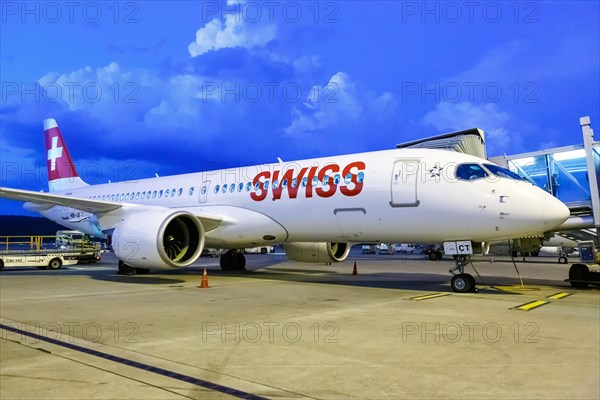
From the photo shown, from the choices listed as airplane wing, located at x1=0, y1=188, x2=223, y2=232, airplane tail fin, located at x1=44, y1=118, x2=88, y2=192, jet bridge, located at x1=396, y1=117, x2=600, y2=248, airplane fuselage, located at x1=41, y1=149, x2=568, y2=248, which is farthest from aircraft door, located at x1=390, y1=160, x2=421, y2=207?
airplane tail fin, located at x1=44, y1=118, x2=88, y2=192

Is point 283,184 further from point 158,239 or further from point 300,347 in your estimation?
point 300,347

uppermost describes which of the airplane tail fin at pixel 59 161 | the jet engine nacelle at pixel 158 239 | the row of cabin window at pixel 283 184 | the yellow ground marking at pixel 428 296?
the airplane tail fin at pixel 59 161

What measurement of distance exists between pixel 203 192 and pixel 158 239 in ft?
14.3

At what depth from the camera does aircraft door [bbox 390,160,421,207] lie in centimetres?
1140

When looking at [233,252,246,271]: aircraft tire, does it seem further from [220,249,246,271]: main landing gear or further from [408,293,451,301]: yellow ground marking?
[408,293,451,301]: yellow ground marking

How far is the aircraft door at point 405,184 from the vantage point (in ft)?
37.4

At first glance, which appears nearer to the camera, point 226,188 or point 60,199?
point 60,199

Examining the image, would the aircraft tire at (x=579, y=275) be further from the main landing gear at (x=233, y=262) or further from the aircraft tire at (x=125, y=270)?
the aircraft tire at (x=125, y=270)

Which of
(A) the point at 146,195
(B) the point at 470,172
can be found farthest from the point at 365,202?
(A) the point at 146,195

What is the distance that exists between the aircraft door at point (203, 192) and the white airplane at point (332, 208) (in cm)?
4

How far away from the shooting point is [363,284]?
13211mm

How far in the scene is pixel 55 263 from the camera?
21.9m

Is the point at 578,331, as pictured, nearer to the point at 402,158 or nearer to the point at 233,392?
the point at 233,392

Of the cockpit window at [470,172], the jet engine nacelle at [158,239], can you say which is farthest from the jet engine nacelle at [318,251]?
the cockpit window at [470,172]
